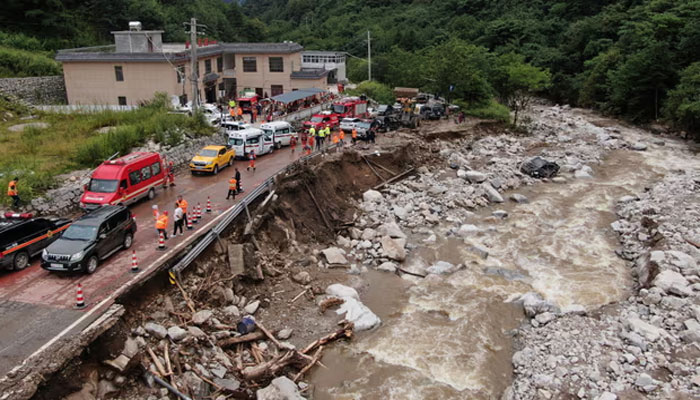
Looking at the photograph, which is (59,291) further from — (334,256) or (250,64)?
(250,64)

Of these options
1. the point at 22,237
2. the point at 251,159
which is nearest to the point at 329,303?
the point at 22,237

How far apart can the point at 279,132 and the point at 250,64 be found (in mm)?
20799

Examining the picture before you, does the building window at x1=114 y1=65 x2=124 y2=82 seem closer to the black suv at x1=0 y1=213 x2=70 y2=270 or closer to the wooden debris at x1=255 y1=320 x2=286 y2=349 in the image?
the black suv at x1=0 y1=213 x2=70 y2=270

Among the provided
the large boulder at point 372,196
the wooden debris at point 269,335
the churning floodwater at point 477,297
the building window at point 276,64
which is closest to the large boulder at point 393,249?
the churning floodwater at point 477,297

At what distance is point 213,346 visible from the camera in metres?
14.6

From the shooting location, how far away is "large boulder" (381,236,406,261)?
22234mm

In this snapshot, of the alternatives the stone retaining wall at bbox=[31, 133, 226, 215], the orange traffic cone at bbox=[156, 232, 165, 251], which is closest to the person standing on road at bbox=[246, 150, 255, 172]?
the stone retaining wall at bbox=[31, 133, 226, 215]

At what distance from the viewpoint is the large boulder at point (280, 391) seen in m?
13.0

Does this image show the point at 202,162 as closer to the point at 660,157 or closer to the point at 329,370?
the point at 329,370

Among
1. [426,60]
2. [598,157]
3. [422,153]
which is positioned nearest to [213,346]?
[422,153]

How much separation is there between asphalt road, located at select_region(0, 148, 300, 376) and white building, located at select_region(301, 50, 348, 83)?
40760 mm

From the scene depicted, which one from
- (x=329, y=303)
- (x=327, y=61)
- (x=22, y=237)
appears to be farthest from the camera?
(x=327, y=61)

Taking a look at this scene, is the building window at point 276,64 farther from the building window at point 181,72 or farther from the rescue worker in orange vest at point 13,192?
the rescue worker in orange vest at point 13,192

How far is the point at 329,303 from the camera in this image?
1816cm
